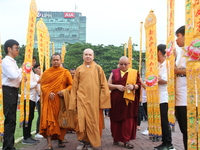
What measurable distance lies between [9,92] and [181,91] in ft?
9.89

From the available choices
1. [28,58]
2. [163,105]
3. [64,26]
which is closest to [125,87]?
[163,105]

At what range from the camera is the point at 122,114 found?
609 centimetres

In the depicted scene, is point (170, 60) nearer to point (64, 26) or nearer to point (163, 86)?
point (163, 86)

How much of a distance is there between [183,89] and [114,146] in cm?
282

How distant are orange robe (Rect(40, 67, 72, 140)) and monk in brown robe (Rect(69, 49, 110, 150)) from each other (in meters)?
0.40

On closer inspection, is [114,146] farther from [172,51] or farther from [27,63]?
[172,51]

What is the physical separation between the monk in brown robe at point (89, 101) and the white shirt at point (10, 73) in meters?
1.17

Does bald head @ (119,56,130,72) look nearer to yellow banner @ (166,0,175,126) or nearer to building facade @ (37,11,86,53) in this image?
yellow banner @ (166,0,175,126)

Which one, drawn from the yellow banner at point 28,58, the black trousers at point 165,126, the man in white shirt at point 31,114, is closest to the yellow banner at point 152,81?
the black trousers at point 165,126

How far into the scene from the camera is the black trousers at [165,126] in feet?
17.3

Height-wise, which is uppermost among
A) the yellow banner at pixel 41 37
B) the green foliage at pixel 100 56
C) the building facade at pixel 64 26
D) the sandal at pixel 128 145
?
the building facade at pixel 64 26

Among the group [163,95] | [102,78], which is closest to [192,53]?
[163,95]

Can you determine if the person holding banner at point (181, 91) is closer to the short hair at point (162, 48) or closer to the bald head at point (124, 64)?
the short hair at point (162, 48)

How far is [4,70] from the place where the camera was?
16.2 feet
